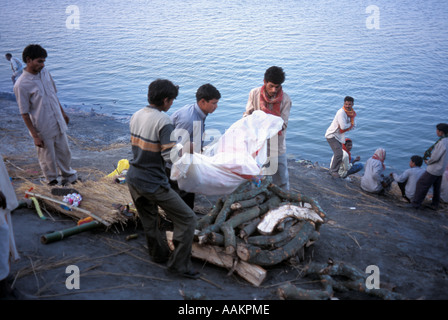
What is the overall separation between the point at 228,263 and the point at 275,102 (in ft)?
7.04

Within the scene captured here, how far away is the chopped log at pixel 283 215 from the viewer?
3857 millimetres

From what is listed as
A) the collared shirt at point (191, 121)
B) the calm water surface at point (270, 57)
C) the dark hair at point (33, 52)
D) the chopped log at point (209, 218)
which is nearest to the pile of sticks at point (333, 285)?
the chopped log at point (209, 218)

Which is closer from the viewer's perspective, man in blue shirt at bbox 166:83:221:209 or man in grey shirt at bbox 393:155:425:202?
man in blue shirt at bbox 166:83:221:209

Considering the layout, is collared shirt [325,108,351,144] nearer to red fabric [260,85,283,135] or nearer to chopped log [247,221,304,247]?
red fabric [260,85,283,135]

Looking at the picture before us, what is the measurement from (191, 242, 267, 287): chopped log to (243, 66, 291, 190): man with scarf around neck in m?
1.70

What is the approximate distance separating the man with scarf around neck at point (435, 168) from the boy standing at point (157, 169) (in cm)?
476

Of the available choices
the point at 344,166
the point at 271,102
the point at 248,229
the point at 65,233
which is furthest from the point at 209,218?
the point at 344,166

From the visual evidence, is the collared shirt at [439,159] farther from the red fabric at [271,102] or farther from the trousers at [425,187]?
the red fabric at [271,102]

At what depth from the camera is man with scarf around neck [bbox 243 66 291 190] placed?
456cm

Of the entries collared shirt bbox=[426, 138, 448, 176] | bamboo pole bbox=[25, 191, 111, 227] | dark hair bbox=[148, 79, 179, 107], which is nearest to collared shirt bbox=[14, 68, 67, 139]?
bamboo pole bbox=[25, 191, 111, 227]

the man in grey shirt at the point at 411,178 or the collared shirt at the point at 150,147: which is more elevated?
the collared shirt at the point at 150,147
